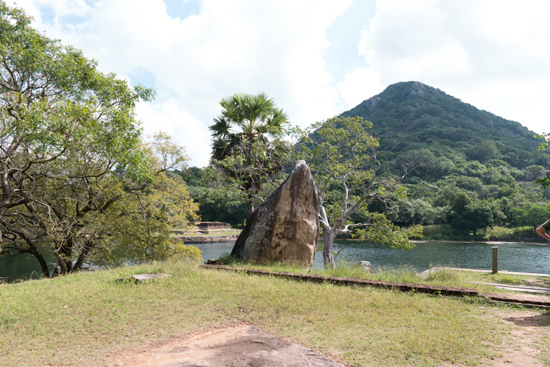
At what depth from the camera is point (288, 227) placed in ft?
31.7

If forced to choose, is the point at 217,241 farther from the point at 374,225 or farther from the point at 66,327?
the point at 66,327

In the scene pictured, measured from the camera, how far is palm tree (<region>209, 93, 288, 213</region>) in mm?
13992

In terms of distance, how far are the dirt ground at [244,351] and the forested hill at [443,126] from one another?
57.5 metres

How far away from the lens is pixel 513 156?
74.0m

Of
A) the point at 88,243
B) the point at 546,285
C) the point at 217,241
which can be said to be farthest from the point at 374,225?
the point at 217,241

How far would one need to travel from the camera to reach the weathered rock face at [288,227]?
9.66 meters

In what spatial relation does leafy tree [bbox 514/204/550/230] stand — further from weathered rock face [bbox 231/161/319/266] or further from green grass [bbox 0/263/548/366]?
green grass [bbox 0/263/548/366]

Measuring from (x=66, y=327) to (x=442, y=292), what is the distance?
629 cm

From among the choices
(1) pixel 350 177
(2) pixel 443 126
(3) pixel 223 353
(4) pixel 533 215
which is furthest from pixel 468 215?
(2) pixel 443 126

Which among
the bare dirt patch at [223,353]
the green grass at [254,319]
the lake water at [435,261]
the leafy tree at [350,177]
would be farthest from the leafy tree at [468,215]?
the bare dirt patch at [223,353]

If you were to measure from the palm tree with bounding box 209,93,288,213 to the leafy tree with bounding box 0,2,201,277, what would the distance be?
14.2ft

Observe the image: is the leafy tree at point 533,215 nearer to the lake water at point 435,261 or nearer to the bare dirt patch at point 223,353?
the lake water at point 435,261

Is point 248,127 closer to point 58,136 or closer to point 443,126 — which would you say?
point 58,136

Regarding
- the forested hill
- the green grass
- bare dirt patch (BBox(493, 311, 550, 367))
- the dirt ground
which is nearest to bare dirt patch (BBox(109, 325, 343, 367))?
the dirt ground
